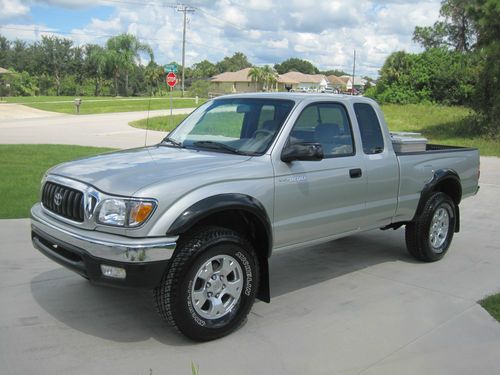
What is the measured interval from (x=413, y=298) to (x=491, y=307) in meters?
0.68

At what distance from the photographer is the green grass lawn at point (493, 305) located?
478cm

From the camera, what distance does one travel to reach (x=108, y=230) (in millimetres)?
3754

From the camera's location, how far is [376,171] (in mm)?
5422

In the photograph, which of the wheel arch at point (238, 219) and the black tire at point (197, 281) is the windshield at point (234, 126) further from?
the black tire at point (197, 281)

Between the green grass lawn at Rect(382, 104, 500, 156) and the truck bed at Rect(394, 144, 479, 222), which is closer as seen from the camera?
the truck bed at Rect(394, 144, 479, 222)

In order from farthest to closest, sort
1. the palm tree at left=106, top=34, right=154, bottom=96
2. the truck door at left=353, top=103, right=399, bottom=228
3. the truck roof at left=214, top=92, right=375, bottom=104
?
the palm tree at left=106, top=34, right=154, bottom=96 → the truck door at left=353, top=103, right=399, bottom=228 → the truck roof at left=214, top=92, right=375, bottom=104

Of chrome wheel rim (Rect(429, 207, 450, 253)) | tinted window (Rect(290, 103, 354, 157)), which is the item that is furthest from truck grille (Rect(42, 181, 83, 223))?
chrome wheel rim (Rect(429, 207, 450, 253))

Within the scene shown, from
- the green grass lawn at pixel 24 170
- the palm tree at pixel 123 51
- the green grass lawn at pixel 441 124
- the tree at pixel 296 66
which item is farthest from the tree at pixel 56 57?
the tree at pixel 296 66

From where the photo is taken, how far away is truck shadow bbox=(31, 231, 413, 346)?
14.1ft

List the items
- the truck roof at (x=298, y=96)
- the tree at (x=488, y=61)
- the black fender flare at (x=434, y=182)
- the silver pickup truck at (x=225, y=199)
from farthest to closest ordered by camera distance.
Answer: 1. the tree at (x=488, y=61)
2. the black fender flare at (x=434, y=182)
3. the truck roof at (x=298, y=96)
4. the silver pickup truck at (x=225, y=199)

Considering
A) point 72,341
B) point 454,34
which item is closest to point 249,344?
point 72,341

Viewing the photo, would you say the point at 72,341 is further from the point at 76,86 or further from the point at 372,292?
the point at 76,86

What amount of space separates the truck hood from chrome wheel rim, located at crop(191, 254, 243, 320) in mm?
→ 712

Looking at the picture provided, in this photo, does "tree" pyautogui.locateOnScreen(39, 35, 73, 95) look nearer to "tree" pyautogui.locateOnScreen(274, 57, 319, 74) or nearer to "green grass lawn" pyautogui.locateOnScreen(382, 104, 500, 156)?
"green grass lawn" pyautogui.locateOnScreen(382, 104, 500, 156)
